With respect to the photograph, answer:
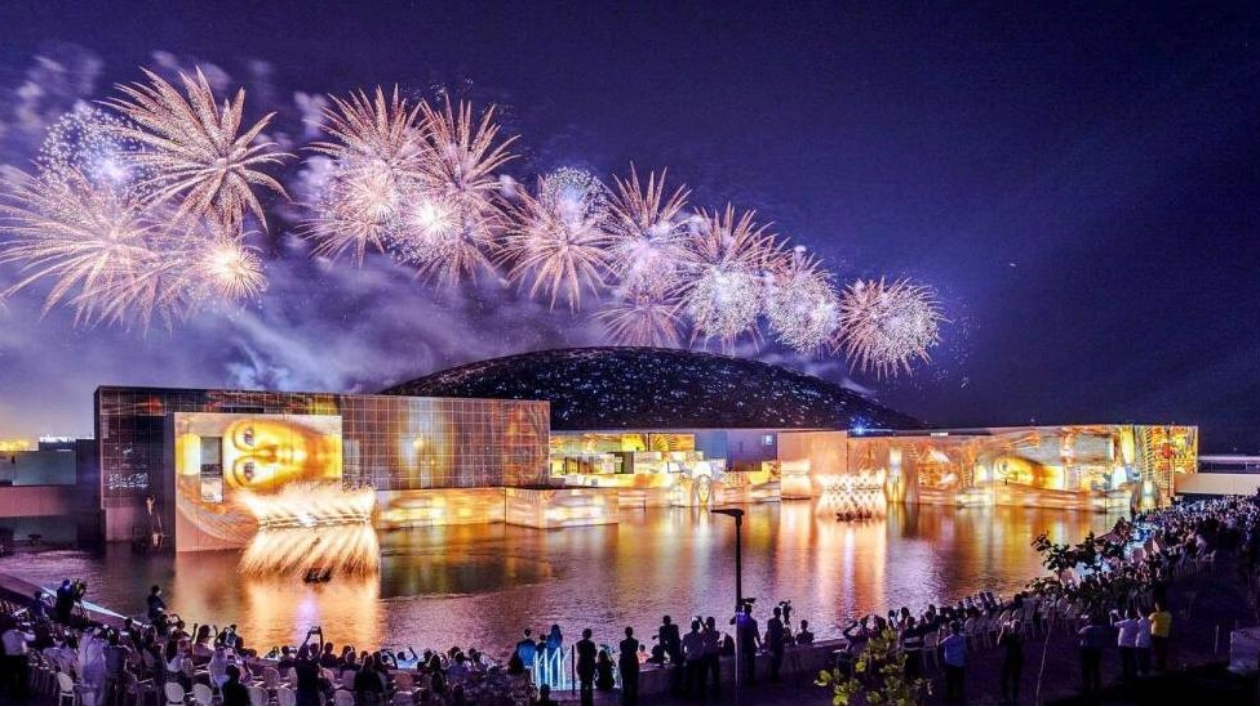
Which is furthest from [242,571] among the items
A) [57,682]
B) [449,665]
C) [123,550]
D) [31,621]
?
[449,665]

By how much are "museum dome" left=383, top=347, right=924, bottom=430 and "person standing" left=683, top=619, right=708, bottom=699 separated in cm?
7044

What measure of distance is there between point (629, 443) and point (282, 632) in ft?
149

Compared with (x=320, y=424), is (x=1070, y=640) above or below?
below

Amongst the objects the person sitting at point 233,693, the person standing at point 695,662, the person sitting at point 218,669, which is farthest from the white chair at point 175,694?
the person standing at point 695,662

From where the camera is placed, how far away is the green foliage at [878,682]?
10.2 m

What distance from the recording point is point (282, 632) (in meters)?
22.0

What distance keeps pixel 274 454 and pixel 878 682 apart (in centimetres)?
3448

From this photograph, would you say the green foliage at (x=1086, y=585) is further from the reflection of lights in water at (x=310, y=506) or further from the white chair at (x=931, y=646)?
the reflection of lights in water at (x=310, y=506)

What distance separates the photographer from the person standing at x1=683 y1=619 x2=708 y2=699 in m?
14.4

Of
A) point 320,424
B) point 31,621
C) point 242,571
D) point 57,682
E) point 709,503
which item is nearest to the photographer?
point 57,682

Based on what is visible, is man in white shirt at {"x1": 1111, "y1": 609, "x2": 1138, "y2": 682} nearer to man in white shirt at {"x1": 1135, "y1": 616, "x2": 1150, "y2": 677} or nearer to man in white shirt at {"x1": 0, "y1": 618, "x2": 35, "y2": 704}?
man in white shirt at {"x1": 1135, "y1": 616, "x2": 1150, "y2": 677}

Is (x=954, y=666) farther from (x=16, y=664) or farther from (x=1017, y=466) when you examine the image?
(x=1017, y=466)

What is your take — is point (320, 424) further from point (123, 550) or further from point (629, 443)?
point (629, 443)

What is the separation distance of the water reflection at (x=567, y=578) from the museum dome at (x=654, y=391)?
4324 cm
